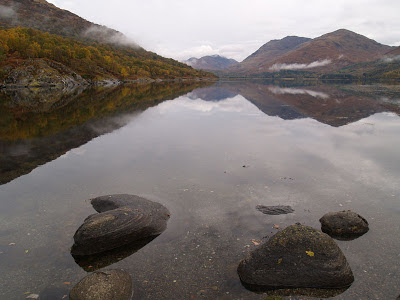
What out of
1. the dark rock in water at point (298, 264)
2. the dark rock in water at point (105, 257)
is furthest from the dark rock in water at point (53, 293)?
the dark rock in water at point (298, 264)

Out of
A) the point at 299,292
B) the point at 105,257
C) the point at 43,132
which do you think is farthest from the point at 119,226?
the point at 43,132

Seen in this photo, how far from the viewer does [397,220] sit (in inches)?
567

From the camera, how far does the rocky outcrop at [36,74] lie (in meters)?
120

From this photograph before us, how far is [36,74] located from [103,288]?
5744 inches

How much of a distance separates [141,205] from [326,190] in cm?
1301

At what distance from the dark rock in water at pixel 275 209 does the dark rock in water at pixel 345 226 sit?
2153mm

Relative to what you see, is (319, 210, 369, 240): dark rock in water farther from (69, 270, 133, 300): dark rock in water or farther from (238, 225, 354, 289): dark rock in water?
(69, 270, 133, 300): dark rock in water

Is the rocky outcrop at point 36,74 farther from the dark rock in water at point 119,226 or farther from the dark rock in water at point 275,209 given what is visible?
the dark rock in water at point 275,209

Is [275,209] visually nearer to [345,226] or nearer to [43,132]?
[345,226]

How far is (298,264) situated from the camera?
10.2 m

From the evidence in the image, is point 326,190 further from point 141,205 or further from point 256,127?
point 256,127

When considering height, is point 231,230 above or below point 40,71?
below

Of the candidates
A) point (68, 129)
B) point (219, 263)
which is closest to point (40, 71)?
point (68, 129)

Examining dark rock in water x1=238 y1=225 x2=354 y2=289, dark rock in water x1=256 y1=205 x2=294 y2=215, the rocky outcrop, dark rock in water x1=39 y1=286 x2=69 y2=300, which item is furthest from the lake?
the rocky outcrop
